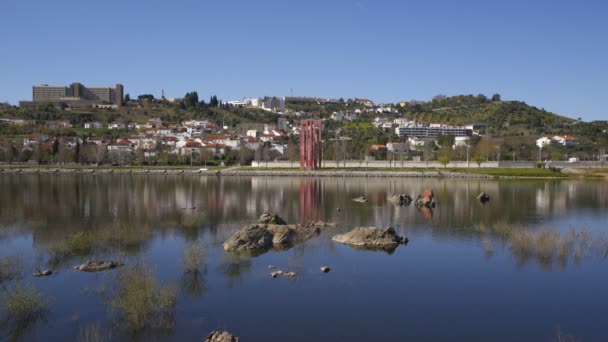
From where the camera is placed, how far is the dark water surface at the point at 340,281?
15.8m

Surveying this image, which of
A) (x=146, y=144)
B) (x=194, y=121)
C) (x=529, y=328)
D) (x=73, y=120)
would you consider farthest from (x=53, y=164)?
(x=529, y=328)

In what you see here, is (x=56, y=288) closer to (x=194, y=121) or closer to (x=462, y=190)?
(x=462, y=190)

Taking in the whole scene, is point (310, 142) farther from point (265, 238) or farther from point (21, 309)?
point (21, 309)

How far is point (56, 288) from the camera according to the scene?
62.8ft

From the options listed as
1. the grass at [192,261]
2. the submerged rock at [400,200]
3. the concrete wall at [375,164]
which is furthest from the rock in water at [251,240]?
the concrete wall at [375,164]

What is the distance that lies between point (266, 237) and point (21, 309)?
1243 centimetres

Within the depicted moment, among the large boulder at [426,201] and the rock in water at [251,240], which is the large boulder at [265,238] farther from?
the large boulder at [426,201]

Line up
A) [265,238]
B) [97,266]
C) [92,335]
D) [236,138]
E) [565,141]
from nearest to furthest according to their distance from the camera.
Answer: [92,335]
[97,266]
[265,238]
[565,141]
[236,138]

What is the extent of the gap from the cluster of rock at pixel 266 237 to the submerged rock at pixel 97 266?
5.35 meters

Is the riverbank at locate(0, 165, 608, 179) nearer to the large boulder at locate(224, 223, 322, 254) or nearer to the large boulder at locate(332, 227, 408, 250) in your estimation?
the large boulder at locate(224, 223, 322, 254)

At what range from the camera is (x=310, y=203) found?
1826 inches

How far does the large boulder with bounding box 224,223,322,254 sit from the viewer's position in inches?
1001

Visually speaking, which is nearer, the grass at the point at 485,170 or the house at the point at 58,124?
the grass at the point at 485,170

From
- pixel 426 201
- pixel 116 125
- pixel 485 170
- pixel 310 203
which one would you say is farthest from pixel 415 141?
pixel 310 203
